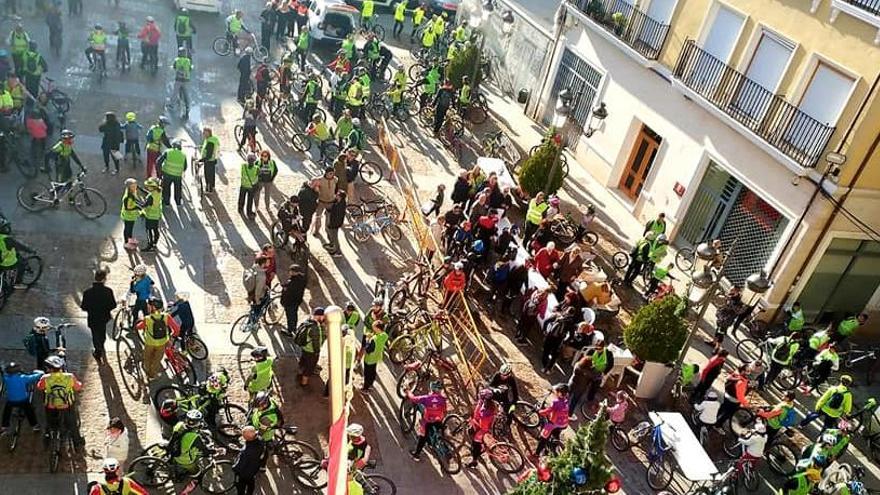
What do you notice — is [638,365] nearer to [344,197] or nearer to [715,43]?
[344,197]

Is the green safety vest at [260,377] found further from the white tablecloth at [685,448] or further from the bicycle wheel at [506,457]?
the white tablecloth at [685,448]

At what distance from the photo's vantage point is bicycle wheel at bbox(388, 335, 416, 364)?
48.0 feet

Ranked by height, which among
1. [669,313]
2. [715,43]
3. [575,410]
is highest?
[715,43]

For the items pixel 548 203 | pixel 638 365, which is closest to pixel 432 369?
pixel 638 365

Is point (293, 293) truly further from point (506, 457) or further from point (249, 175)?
point (506, 457)

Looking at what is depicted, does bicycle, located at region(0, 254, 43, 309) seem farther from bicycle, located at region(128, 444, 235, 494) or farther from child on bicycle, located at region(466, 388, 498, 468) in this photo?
child on bicycle, located at region(466, 388, 498, 468)

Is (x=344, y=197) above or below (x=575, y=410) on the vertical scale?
above

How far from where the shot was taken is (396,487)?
482 inches

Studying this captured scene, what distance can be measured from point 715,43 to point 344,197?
11.1 m

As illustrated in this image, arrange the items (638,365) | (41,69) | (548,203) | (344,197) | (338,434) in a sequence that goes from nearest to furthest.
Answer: (338,434), (638,365), (344,197), (548,203), (41,69)

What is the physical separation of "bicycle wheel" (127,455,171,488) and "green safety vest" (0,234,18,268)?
4.90 metres

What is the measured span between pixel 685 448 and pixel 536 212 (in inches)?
295

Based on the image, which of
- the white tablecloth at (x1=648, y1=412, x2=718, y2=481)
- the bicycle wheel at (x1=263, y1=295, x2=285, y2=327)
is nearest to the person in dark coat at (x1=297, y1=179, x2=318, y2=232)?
the bicycle wheel at (x1=263, y1=295, x2=285, y2=327)

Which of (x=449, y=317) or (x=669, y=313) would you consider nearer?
(x=669, y=313)
